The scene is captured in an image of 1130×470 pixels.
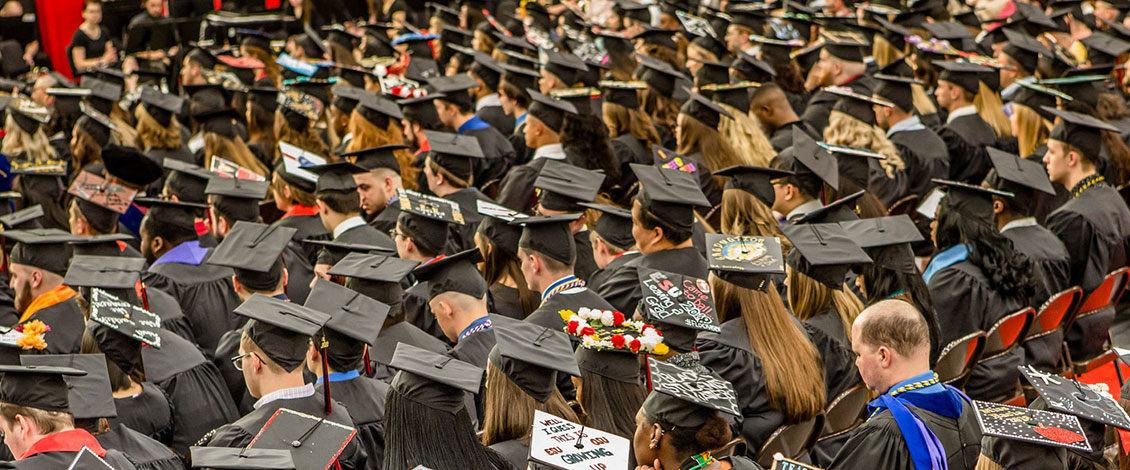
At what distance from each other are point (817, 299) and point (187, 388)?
2.71 m

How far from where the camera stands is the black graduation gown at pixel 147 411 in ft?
14.3

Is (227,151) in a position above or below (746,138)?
below

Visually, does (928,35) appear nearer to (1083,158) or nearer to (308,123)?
(1083,158)

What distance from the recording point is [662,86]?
29.8 ft

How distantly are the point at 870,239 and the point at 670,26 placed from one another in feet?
23.4

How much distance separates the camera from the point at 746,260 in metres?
4.64

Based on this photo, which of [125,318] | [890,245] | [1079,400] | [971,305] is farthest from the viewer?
[971,305]

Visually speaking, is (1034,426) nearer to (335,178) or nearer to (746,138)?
(335,178)

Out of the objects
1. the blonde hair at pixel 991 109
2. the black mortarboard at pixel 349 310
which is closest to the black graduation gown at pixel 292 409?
the black mortarboard at pixel 349 310

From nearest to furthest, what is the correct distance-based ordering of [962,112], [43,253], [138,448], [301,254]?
[138,448] < [43,253] < [301,254] < [962,112]

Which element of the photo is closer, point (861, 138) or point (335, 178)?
point (335, 178)

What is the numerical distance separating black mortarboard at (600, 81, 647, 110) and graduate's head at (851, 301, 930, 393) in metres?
4.92

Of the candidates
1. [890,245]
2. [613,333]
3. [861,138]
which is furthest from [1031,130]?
[613,333]

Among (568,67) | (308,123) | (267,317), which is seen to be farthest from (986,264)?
(308,123)
